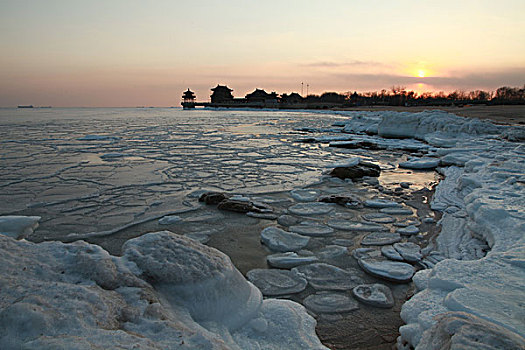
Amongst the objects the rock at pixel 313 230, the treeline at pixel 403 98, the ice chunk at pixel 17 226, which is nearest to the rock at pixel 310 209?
the rock at pixel 313 230

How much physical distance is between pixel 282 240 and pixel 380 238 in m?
1.04

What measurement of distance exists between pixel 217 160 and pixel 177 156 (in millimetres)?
1262

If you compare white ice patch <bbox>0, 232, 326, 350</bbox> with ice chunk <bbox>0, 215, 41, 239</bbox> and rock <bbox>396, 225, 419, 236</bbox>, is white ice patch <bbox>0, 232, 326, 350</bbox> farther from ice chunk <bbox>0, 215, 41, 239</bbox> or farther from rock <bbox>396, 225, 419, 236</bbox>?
rock <bbox>396, 225, 419, 236</bbox>

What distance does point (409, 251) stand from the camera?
298cm

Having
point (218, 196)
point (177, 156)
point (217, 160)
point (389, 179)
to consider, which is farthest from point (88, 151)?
point (389, 179)

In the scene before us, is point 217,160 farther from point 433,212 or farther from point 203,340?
point 203,340

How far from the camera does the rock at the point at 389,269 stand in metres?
2.52

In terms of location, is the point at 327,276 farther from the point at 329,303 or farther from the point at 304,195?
the point at 304,195

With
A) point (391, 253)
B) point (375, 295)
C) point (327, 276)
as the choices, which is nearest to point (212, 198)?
point (327, 276)

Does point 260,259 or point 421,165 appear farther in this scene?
point 421,165

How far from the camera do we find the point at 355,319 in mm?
2064

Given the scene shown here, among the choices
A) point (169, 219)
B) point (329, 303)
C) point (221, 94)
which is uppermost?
point (221, 94)

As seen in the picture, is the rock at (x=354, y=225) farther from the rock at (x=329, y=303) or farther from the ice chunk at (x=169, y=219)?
the ice chunk at (x=169, y=219)

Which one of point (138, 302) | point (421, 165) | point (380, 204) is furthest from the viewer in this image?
point (421, 165)
